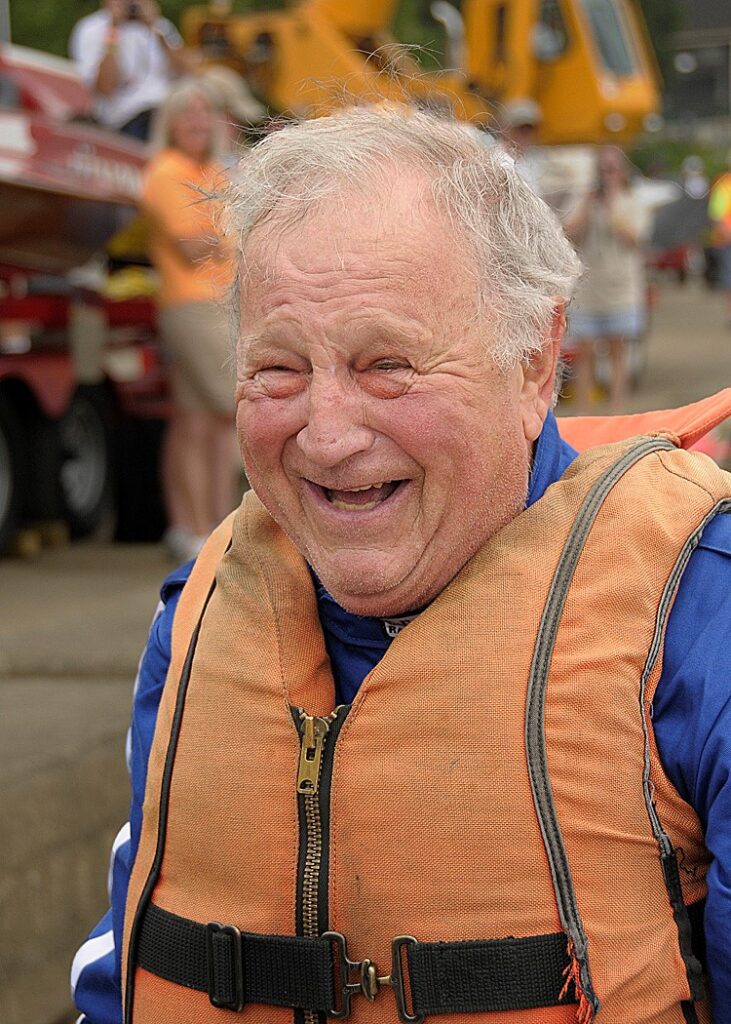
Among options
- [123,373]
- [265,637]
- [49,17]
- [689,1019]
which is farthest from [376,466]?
[49,17]

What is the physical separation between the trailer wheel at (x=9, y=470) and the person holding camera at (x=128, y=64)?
9.05 ft

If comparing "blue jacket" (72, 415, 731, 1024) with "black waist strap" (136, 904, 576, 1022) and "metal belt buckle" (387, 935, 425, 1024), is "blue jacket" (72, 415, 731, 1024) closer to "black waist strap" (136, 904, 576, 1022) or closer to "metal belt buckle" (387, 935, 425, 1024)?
"black waist strap" (136, 904, 576, 1022)

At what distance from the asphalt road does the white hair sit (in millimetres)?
1858

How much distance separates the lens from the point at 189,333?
231 inches

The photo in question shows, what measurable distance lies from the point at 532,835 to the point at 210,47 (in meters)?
12.2

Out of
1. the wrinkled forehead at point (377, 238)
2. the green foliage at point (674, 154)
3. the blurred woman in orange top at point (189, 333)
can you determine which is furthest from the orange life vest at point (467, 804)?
the green foliage at point (674, 154)

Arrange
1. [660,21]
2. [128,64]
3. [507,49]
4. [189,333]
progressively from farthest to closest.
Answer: [660,21], [507,49], [128,64], [189,333]

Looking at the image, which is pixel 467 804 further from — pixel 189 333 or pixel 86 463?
pixel 86 463

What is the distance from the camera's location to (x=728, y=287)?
53.3ft

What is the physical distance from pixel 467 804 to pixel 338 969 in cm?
22

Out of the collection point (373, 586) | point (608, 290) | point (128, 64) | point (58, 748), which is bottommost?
point (58, 748)

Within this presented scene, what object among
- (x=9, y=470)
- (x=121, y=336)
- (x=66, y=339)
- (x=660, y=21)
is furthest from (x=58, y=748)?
(x=660, y=21)

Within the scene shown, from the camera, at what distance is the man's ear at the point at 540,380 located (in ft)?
5.48

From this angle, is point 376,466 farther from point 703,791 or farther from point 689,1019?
point 689,1019
